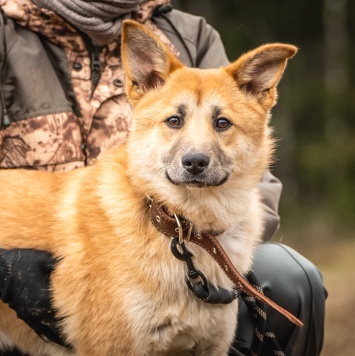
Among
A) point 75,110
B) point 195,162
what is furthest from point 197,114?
point 75,110

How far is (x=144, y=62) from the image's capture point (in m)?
3.45

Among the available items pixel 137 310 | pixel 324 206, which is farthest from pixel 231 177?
pixel 324 206

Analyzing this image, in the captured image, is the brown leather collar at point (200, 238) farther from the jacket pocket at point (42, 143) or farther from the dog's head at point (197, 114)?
the jacket pocket at point (42, 143)

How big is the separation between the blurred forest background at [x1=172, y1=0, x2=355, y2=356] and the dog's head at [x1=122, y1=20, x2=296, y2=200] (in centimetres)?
681

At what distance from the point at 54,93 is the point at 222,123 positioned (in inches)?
37.2

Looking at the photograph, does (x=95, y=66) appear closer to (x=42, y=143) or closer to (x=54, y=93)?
(x=54, y=93)

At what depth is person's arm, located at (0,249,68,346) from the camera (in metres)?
3.30

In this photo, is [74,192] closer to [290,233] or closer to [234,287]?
[234,287]

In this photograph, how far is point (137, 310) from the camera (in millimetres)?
3094

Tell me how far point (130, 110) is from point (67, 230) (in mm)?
891

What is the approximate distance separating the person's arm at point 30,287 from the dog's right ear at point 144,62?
0.80 m

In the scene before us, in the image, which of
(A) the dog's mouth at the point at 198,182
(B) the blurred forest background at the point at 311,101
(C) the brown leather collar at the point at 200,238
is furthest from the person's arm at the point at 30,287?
(B) the blurred forest background at the point at 311,101

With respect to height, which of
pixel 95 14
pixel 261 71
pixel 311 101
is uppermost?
pixel 95 14

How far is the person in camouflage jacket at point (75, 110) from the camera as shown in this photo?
3.72 meters
